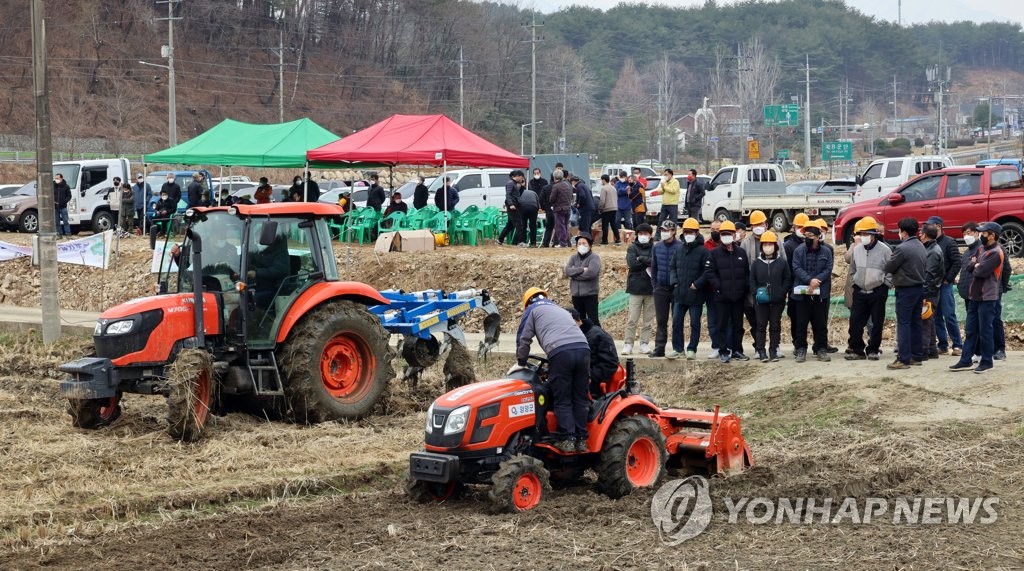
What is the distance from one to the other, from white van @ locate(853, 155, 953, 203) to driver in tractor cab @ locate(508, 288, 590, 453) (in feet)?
69.5

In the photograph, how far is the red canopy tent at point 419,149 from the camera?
83.0 feet

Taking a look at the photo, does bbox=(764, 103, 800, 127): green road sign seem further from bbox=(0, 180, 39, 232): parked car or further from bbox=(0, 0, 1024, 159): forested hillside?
bbox=(0, 180, 39, 232): parked car

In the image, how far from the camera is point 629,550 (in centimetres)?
788

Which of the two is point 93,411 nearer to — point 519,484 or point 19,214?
point 519,484

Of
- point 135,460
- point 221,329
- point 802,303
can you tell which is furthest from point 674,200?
point 135,460

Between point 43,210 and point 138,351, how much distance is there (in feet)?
28.3

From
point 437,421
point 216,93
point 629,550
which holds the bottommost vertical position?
point 629,550

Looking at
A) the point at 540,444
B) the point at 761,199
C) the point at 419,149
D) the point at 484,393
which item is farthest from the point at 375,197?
the point at 484,393

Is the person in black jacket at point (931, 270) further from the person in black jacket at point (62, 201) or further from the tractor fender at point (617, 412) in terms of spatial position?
the person in black jacket at point (62, 201)

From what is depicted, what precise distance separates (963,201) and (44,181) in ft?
50.9

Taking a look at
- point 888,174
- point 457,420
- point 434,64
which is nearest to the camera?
point 457,420

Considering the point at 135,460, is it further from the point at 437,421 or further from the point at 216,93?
the point at 216,93

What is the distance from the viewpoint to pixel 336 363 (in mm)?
12992

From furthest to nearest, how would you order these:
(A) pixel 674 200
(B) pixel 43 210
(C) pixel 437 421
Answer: (A) pixel 674 200
(B) pixel 43 210
(C) pixel 437 421
